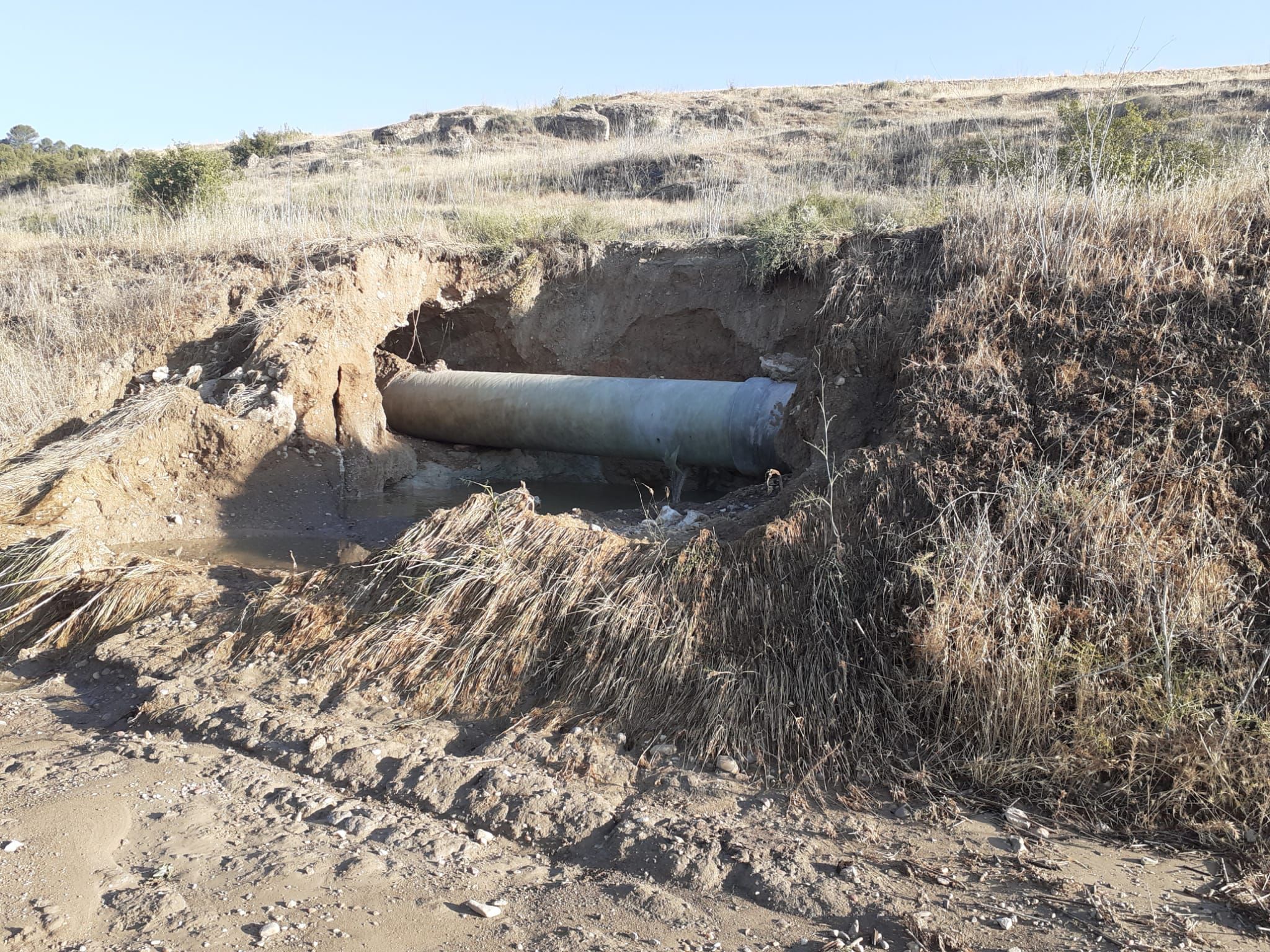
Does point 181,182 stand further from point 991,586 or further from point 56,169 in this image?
point 56,169

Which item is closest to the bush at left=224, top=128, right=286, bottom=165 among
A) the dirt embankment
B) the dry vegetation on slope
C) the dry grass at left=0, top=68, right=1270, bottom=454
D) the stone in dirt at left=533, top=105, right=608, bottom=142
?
the dry grass at left=0, top=68, right=1270, bottom=454

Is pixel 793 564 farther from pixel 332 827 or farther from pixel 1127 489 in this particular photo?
pixel 332 827

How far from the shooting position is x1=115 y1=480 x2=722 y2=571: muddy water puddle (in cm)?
680

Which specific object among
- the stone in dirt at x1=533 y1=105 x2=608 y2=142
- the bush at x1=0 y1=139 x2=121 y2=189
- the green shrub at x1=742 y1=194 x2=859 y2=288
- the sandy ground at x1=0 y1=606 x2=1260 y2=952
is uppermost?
the stone in dirt at x1=533 y1=105 x2=608 y2=142

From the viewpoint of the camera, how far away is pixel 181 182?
1256cm

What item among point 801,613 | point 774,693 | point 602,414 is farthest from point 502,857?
point 602,414

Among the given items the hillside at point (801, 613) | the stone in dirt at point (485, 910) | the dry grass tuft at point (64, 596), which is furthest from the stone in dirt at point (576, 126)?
the stone in dirt at point (485, 910)

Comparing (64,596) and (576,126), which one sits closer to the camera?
(64,596)

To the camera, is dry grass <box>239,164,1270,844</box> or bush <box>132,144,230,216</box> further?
bush <box>132,144,230,216</box>

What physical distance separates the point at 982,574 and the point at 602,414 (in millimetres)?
4525

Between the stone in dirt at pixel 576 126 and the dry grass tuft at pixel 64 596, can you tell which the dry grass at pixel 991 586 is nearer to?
the dry grass tuft at pixel 64 596

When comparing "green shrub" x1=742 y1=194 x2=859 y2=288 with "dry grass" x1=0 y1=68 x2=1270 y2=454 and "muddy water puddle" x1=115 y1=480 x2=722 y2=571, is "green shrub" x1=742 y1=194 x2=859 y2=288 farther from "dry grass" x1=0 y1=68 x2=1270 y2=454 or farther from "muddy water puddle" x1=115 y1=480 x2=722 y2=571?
"muddy water puddle" x1=115 y1=480 x2=722 y2=571

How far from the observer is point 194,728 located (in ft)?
13.8

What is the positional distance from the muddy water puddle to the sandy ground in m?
2.12
